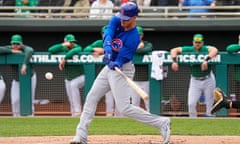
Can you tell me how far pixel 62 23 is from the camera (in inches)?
603

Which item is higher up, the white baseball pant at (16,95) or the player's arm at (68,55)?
the player's arm at (68,55)

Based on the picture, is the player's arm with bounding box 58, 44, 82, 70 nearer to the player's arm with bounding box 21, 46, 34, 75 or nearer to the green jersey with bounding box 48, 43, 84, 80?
the green jersey with bounding box 48, 43, 84, 80

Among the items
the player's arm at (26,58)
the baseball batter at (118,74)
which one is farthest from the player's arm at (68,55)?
the baseball batter at (118,74)

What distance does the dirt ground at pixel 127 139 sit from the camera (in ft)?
29.4

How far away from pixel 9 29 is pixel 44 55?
7.36ft

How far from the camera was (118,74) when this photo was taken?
8.08 metres

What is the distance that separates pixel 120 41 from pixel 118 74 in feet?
1.32

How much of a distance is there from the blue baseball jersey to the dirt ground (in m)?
1.38

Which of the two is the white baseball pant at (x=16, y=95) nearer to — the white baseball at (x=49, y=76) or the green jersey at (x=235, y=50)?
the white baseball at (x=49, y=76)

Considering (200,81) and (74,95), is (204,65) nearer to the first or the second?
(200,81)

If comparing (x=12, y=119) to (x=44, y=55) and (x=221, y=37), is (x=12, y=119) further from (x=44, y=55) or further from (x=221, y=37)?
(x=221, y=37)

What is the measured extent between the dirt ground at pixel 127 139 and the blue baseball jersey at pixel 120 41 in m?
1.38

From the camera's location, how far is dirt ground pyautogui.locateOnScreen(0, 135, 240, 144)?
8961mm

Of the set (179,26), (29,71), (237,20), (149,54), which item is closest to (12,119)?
(29,71)
